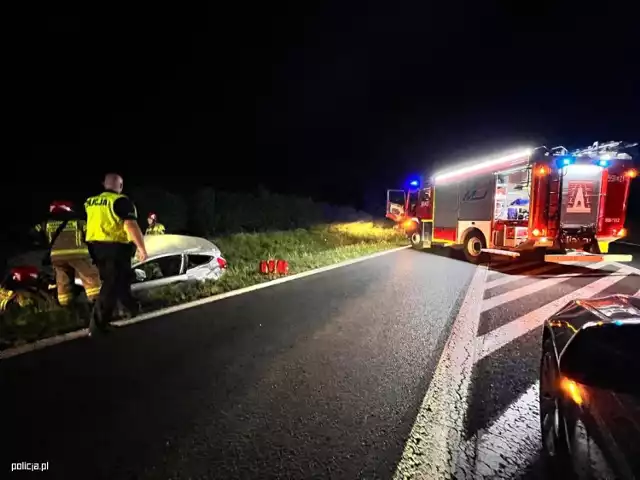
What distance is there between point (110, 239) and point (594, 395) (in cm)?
467

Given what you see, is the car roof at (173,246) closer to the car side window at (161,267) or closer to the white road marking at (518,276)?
the car side window at (161,267)

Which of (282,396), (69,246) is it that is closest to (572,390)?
(282,396)

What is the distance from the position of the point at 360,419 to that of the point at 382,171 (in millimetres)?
50322

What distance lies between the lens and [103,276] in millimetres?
4996

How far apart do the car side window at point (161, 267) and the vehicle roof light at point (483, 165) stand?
8163 mm

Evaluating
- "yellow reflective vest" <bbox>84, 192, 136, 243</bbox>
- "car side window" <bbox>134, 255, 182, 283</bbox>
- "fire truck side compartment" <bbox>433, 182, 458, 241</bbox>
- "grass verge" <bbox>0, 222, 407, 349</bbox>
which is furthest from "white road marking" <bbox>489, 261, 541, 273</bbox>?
"yellow reflective vest" <bbox>84, 192, 136, 243</bbox>

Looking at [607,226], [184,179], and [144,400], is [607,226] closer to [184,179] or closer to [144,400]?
[144,400]

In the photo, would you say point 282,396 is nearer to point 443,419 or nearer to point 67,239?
point 443,419

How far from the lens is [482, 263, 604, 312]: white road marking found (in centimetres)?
691

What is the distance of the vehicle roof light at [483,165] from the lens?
34.3ft

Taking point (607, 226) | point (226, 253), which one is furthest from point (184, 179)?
point (607, 226)

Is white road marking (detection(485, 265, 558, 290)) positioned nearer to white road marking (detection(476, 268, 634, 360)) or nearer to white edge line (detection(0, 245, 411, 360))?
white road marking (detection(476, 268, 634, 360))

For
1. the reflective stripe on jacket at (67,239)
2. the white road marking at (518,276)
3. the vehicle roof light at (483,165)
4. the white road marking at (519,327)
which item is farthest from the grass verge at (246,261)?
the white road marking at (519,327)

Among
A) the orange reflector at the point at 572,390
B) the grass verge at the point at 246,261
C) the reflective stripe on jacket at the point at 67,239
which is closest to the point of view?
the orange reflector at the point at 572,390
